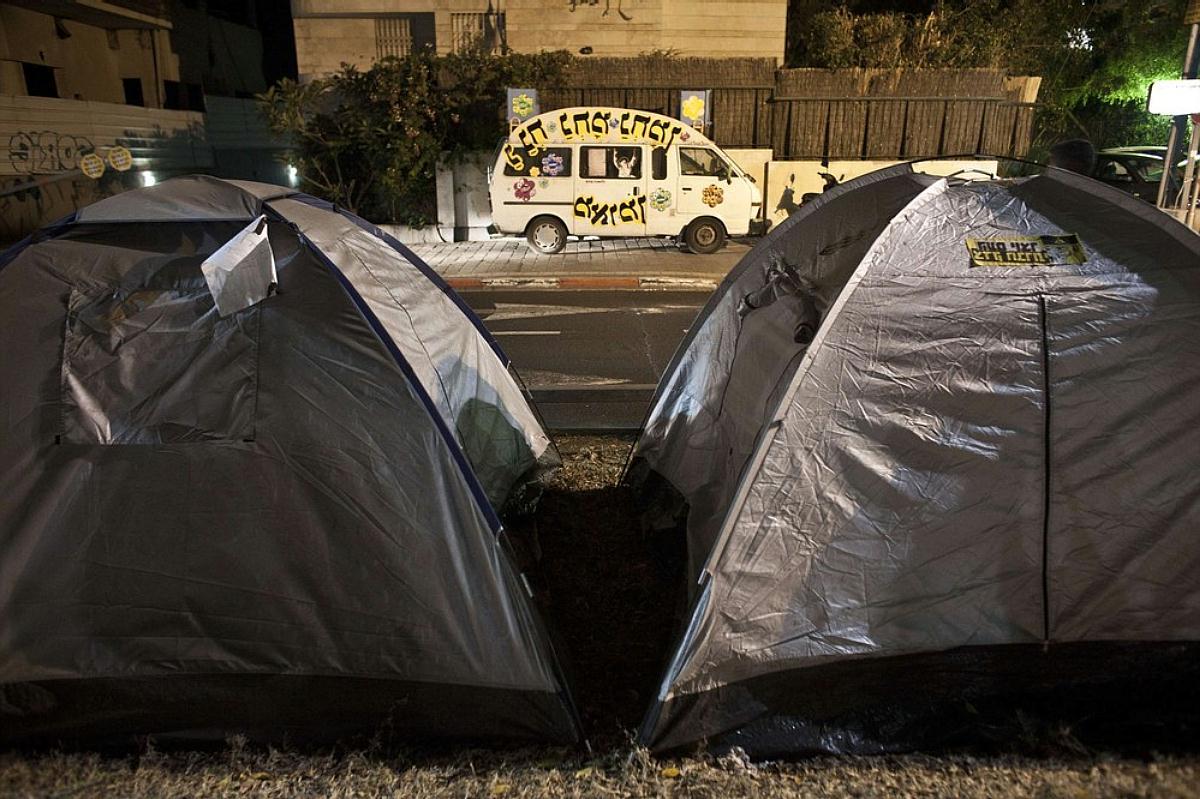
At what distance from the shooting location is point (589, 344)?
9164 mm

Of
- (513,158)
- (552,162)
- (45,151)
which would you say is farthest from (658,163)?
(45,151)

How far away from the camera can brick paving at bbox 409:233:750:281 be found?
13469 millimetres

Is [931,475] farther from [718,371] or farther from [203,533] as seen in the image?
[203,533]

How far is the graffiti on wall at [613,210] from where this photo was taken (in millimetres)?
14414

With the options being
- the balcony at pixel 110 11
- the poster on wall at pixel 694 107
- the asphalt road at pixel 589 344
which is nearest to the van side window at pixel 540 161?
the asphalt road at pixel 589 344

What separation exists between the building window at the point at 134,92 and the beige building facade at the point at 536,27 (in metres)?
7.08

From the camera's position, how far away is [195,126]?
22.3 metres

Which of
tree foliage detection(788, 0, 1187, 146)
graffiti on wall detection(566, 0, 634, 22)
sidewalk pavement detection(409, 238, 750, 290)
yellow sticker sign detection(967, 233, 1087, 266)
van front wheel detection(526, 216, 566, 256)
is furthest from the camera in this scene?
tree foliage detection(788, 0, 1187, 146)

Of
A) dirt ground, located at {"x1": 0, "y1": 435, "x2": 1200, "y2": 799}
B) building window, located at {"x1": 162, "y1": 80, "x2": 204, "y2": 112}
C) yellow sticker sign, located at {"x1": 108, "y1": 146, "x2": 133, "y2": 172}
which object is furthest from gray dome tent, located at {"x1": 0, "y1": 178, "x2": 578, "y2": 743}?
building window, located at {"x1": 162, "y1": 80, "x2": 204, "y2": 112}

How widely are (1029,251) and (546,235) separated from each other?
1212 cm

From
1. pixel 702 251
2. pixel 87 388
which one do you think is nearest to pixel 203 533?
pixel 87 388

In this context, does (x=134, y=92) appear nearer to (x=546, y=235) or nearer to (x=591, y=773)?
(x=546, y=235)

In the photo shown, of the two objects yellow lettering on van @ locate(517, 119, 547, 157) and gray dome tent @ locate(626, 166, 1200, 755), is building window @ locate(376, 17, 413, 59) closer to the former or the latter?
yellow lettering on van @ locate(517, 119, 547, 157)

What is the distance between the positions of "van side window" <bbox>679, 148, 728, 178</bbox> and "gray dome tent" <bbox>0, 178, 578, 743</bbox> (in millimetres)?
11722
